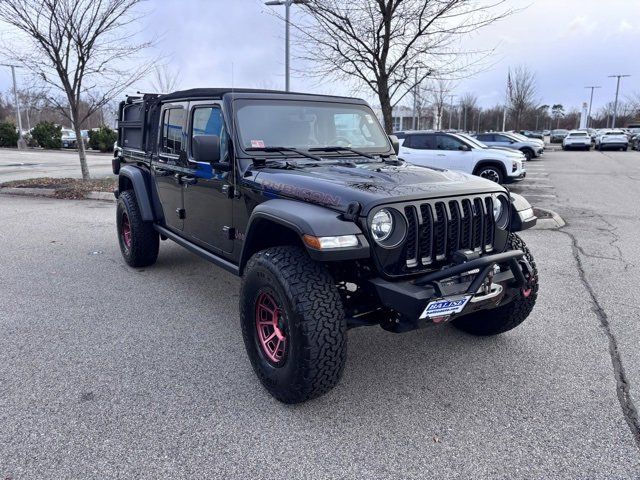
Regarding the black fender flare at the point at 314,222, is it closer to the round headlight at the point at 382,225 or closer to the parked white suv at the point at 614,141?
the round headlight at the point at 382,225

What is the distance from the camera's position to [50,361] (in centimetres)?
339

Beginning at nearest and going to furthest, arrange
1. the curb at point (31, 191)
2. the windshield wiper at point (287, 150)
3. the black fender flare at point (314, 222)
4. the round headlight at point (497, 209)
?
the black fender flare at point (314, 222), the round headlight at point (497, 209), the windshield wiper at point (287, 150), the curb at point (31, 191)

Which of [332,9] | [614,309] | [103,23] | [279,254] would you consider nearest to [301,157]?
[279,254]

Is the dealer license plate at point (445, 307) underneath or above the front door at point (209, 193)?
underneath

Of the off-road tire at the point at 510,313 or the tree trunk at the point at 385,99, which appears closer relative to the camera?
the off-road tire at the point at 510,313

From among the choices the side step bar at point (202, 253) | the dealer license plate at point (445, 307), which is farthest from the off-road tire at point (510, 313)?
the side step bar at point (202, 253)

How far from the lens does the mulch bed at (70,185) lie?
36.0 ft

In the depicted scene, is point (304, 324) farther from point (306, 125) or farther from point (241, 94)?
point (241, 94)

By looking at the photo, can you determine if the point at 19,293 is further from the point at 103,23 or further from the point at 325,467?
the point at 103,23

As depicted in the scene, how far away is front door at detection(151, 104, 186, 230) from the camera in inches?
175

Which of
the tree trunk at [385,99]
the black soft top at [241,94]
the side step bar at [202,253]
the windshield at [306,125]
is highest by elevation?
the tree trunk at [385,99]

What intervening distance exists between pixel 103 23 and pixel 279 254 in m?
10.3

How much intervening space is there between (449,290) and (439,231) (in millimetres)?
400

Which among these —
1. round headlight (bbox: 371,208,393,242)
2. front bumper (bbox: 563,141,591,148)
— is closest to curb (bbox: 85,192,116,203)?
round headlight (bbox: 371,208,393,242)
